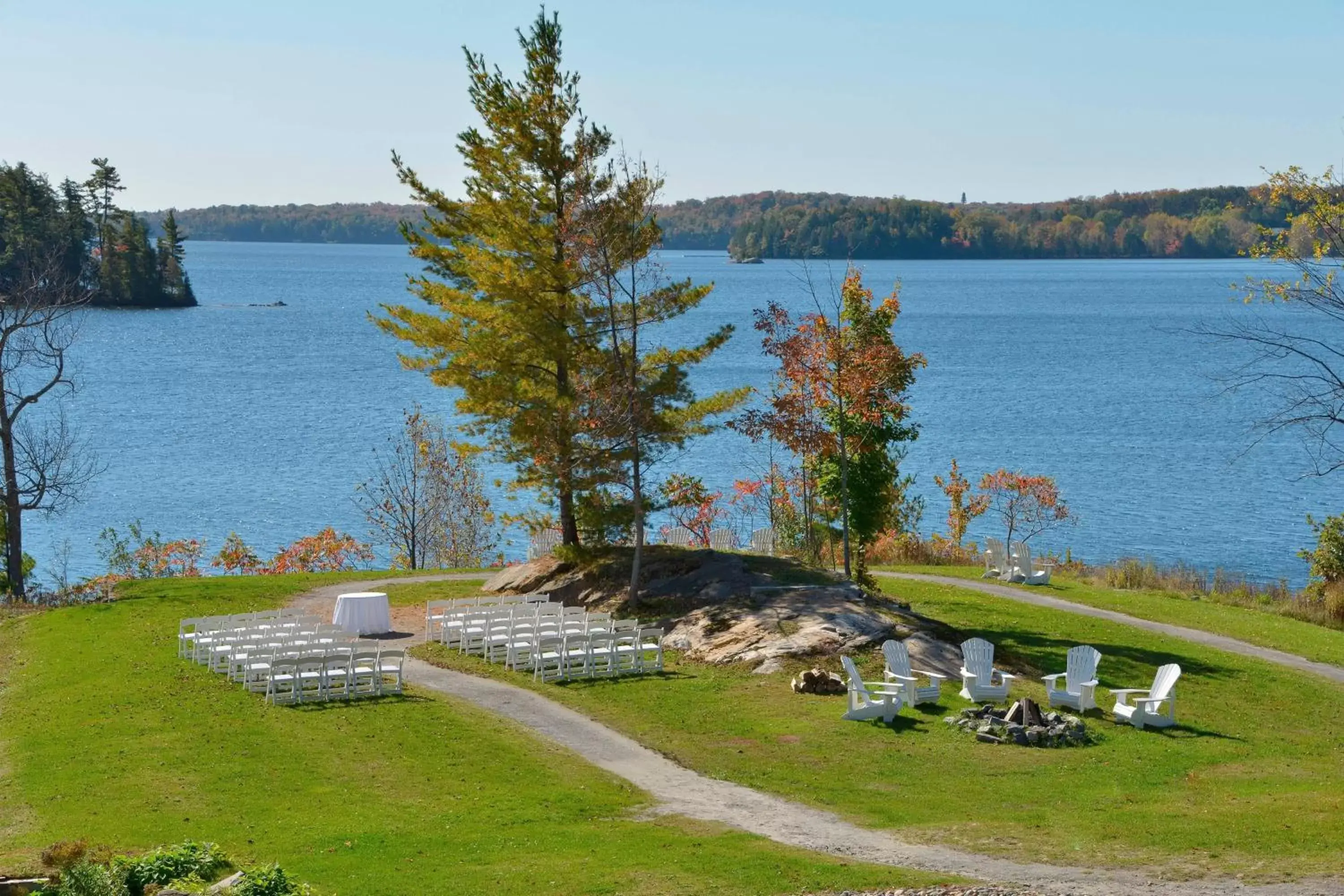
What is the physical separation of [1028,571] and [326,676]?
19.6 meters

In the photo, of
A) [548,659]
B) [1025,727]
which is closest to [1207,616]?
[1025,727]


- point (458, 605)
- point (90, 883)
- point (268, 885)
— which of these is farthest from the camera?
point (458, 605)

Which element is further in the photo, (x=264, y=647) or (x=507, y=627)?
(x=507, y=627)

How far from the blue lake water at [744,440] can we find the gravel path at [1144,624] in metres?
6.81

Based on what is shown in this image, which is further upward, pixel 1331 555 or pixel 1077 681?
pixel 1077 681

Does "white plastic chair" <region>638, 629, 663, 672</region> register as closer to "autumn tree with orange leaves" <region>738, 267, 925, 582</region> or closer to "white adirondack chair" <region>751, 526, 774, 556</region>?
"autumn tree with orange leaves" <region>738, 267, 925, 582</region>

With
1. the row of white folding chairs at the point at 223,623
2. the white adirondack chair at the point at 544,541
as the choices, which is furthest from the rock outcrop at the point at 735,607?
the row of white folding chairs at the point at 223,623

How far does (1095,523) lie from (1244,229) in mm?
154671

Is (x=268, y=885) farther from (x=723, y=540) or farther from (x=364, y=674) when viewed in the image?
(x=723, y=540)

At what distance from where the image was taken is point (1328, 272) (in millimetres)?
15734

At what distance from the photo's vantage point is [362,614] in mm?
27297

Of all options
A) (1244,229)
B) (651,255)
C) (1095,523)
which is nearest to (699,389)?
(1095,523)

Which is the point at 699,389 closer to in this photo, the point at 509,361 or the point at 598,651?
the point at 509,361

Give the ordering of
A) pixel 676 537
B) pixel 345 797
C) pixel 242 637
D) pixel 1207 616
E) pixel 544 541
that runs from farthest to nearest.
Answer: pixel 676 537, pixel 544 541, pixel 1207 616, pixel 242 637, pixel 345 797
